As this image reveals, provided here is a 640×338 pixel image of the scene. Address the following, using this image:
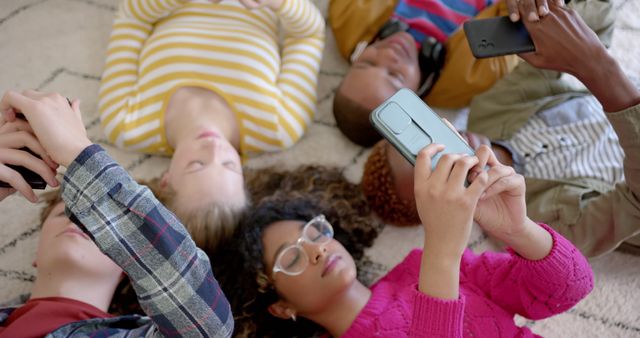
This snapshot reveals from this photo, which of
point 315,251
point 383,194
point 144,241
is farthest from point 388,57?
point 144,241

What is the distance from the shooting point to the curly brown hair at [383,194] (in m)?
1.18

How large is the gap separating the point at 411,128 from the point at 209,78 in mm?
734

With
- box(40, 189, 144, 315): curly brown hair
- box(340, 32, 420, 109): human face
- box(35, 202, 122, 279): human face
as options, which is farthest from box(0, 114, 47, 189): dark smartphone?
box(340, 32, 420, 109): human face

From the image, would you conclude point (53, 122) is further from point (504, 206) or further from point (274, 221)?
point (504, 206)

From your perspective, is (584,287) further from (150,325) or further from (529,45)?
(150,325)

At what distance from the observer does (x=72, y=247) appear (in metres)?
0.99

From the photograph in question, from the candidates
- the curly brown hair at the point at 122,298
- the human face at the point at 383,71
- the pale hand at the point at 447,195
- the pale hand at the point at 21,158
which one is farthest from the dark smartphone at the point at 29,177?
the human face at the point at 383,71

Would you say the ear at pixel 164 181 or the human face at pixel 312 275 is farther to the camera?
the ear at pixel 164 181

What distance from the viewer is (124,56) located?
1438 millimetres

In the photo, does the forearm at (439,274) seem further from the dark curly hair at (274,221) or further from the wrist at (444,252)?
the dark curly hair at (274,221)

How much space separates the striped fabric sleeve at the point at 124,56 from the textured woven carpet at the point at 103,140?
2.6 inches

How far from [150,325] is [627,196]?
80 centimetres

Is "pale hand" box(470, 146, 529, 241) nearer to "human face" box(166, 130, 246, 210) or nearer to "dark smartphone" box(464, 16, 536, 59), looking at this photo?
"dark smartphone" box(464, 16, 536, 59)

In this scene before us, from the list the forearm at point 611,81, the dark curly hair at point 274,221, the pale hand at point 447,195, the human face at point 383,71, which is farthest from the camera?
the human face at point 383,71
